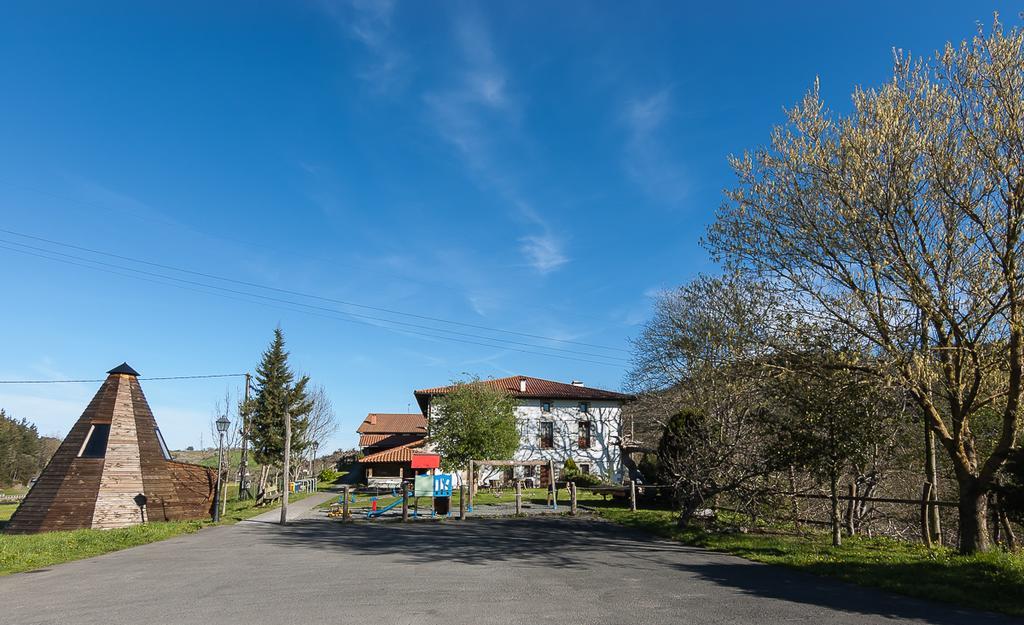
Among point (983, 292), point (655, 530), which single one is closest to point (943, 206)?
point (983, 292)

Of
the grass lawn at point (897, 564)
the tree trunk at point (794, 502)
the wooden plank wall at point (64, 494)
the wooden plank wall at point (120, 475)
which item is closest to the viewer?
the grass lawn at point (897, 564)

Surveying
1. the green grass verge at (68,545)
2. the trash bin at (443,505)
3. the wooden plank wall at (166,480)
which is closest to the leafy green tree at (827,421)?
the trash bin at (443,505)

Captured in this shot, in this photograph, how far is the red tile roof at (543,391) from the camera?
5047cm

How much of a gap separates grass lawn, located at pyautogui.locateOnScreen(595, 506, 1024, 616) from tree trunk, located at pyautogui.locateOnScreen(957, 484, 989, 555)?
0.27m

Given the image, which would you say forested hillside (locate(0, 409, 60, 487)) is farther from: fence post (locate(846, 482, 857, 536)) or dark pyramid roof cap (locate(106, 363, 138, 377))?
fence post (locate(846, 482, 857, 536))

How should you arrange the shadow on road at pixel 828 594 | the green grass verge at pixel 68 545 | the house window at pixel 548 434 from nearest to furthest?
1. the shadow on road at pixel 828 594
2. the green grass verge at pixel 68 545
3. the house window at pixel 548 434

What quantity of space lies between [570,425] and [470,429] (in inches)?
617

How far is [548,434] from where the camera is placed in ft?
165

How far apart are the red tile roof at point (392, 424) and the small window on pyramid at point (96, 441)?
174 feet

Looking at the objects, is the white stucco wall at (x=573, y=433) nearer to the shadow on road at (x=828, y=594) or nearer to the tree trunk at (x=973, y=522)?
the shadow on road at (x=828, y=594)

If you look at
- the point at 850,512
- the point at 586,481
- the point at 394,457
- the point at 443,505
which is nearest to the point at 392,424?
the point at 394,457

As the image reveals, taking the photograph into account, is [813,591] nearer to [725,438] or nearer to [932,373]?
[932,373]

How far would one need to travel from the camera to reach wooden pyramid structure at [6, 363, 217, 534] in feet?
73.1

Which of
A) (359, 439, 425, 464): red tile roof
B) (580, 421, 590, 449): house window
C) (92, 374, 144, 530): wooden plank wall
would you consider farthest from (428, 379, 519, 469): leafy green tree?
(92, 374, 144, 530): wooden plank wall
